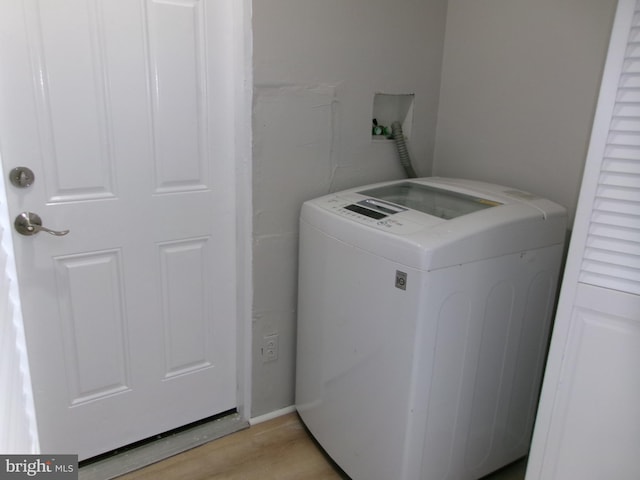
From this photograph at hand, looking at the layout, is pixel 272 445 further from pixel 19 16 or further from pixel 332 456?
pixel 19 16

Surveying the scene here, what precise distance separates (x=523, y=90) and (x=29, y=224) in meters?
1.71

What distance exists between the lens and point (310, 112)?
1.71 m

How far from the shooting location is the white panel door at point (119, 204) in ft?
4.47

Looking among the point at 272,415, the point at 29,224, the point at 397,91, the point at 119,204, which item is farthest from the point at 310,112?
the point at 272,415

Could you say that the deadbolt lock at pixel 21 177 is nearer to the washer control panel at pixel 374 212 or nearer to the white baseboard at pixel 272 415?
the washer control panel at pixel 374 212

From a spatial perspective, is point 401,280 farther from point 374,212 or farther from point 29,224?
point 29,224

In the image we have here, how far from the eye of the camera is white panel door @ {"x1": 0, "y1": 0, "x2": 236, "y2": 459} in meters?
1.36

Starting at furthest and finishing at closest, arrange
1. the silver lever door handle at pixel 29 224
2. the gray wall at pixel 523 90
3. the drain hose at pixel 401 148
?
the drain hose at pixel 401 148
the gray wall at pixel 523 90
the silver lever door handle at pixel 29 224

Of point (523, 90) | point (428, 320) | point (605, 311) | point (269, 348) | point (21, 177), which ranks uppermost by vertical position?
point (523, 90)

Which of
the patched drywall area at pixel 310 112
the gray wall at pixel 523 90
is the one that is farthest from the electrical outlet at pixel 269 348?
the gray wall at pixel 523 90

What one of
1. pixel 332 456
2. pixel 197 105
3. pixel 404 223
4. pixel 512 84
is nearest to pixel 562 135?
pixel 512 84

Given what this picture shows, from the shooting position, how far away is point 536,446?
1.11 m

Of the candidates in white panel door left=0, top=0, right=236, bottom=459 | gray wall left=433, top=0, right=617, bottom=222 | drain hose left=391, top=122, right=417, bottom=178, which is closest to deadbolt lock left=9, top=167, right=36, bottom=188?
white panel door left=0, top=0, right=236, bottom=459

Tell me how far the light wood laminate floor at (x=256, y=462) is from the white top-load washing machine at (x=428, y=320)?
0.08m
